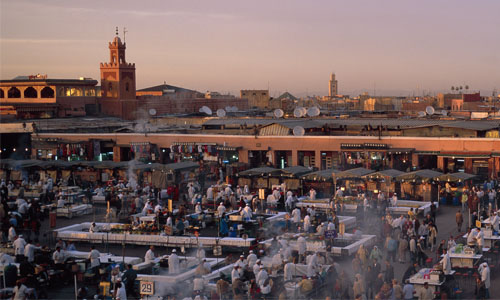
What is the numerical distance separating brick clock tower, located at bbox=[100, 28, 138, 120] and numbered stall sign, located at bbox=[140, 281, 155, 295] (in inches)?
1674

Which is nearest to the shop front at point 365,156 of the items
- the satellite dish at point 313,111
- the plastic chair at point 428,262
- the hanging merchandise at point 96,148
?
the satellite dish at point 313,111

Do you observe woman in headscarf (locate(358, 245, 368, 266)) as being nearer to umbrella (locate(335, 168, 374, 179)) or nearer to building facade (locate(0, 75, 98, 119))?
umbrella (locate(335, 168, 374, 179))

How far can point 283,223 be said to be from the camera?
22.8 meters

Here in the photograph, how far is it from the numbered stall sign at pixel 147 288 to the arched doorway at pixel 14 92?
4701 cm

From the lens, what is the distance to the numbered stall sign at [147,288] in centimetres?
1501

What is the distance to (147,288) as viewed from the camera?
49.3ft

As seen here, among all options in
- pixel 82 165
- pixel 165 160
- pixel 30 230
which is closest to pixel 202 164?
pixel 165 160

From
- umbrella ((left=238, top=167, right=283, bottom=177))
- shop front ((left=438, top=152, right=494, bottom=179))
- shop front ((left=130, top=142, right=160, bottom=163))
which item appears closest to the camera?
umbrella ((left=238, top=167, right=283, bottom=177))

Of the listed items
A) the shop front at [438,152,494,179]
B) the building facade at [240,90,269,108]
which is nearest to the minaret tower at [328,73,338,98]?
the building facade at [240,90,269,108]

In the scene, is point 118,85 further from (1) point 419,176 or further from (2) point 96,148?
(1) point 419,176

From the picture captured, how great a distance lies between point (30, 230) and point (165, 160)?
15669 millimetres

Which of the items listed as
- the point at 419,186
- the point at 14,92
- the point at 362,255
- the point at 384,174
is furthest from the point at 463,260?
the point at 14,92

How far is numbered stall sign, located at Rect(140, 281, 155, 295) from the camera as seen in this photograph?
15008 millimetres

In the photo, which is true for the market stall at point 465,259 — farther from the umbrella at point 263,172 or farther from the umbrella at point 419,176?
the umbrella at point 263,172
